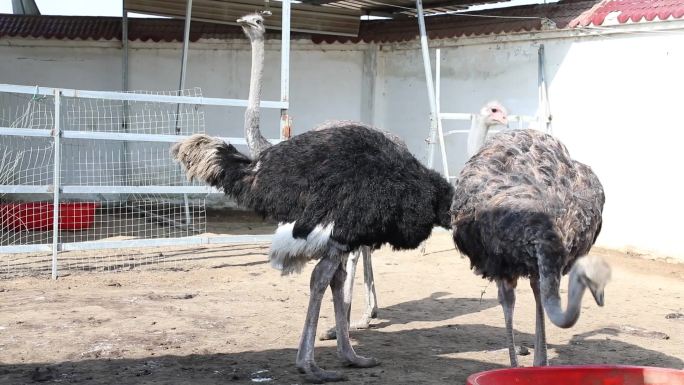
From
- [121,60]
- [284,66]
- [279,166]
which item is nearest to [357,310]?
[279,166]

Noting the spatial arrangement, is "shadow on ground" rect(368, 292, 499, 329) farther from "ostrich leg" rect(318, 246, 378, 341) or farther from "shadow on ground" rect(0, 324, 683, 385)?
"shadow on ground" rect(0, 324, 683, 385)

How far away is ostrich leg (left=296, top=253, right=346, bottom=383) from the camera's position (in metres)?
4.72

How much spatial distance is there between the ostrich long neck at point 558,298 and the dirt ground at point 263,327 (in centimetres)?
114

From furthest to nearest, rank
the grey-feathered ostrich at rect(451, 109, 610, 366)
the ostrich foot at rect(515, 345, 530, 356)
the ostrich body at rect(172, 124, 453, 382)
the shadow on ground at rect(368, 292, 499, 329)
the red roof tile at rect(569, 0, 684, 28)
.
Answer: the red roof tile at rect(569, 0, 684, 28), the shadow on ground at rect(368, 292, 499, 329), the ostrich foot at rect(515, 345, 530, 356), the ostrich body at rect(172, 124, 453, 382), the grey-feathered ostrich at rect(451, 109, 610, 366)

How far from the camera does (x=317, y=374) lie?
470 centimetres

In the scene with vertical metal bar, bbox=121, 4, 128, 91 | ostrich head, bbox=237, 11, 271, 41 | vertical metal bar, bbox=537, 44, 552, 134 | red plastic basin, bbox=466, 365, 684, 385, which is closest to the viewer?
red plastic basin, bbox=466, 365, 684, 385

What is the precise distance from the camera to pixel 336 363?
5.16 meters

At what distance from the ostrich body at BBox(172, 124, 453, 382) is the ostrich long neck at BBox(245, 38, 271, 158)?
715 millimetres

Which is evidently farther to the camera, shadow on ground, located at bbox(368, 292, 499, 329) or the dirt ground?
shadow on ground, located at bbox(368, 292, 499, 329)

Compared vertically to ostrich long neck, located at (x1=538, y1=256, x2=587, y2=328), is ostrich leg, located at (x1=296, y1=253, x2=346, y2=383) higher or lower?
lower

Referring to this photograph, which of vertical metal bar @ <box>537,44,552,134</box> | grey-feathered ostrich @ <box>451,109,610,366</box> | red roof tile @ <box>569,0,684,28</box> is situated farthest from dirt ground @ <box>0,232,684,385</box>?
red roof tile @ <box>569,0,684,28</box>

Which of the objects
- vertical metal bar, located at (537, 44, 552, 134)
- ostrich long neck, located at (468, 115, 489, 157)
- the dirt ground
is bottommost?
the dirt ground

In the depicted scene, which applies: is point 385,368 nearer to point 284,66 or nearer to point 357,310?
point 357,310

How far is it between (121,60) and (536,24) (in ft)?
18.5
